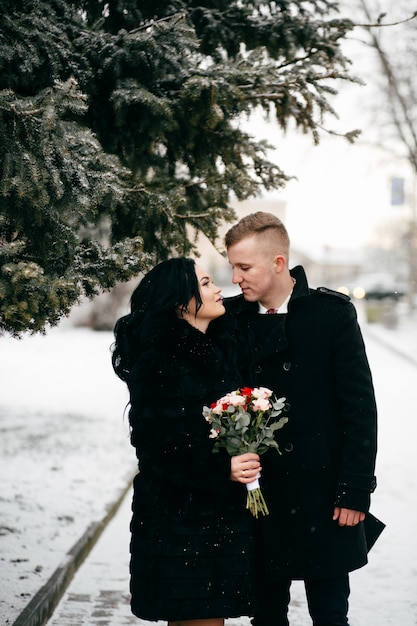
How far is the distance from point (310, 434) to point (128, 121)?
2412 mm

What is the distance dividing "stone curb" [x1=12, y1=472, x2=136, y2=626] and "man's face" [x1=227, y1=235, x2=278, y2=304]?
7.25ft

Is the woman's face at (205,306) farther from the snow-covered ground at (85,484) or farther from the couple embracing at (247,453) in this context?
the snow-covered ground at (85,484)

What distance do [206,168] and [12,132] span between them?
1.86m

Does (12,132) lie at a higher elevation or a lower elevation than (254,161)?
lower

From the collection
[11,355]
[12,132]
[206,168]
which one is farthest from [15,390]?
[12,132]

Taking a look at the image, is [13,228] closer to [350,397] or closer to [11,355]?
[350,397]

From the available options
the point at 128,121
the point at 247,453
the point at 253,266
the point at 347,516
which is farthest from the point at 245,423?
the point at 128,121

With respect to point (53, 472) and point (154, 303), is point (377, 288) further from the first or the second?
point (154, 303)

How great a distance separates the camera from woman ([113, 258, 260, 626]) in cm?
294

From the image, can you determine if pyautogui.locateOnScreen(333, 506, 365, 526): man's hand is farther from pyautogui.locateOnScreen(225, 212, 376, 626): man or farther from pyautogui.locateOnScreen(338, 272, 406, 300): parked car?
pyautogui.locateOnScreen(338, 272, 406, 300): parked car

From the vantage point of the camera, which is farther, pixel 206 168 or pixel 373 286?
pixel 373 286

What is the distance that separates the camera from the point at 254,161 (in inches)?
209

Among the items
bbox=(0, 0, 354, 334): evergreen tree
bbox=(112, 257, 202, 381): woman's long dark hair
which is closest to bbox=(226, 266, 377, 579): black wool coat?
bbox=(112, 257, 202, 381): woman's long dark hair

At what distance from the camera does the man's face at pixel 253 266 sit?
11.2 feet
